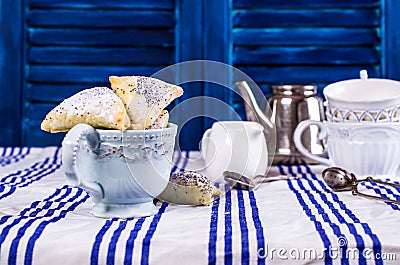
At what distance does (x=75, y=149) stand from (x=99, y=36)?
1065mm

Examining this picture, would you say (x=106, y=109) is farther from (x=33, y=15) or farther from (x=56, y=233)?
(x=33, y=15)

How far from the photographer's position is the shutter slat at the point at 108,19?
1747mm

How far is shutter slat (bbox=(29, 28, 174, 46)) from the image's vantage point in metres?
1.75

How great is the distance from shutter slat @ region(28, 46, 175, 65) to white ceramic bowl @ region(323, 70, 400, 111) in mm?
654

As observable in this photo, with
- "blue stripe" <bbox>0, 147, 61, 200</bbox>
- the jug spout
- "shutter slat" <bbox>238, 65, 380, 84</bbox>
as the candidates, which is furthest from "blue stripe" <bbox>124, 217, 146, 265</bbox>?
"shutter slat" <bbox>238, 65, 380, 84</bbox>

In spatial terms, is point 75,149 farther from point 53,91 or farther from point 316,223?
point 53,91

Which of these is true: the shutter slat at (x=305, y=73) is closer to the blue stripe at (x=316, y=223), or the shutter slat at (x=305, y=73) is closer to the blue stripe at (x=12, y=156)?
the blue stripe at (x=12, y=156)

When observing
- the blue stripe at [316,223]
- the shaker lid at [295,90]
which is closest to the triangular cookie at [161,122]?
the blue stripe at [316,223]

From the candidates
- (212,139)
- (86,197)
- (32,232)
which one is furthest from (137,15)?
(32,232)

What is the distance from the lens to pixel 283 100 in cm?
136

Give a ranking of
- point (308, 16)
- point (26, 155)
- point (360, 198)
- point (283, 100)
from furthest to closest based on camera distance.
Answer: point (308, 16), point (26, 155), point (283, 100), point (360, 198)

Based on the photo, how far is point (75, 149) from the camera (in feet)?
2.40

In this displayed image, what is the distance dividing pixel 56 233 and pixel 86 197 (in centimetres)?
25

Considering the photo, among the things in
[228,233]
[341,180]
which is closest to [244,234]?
[228,233]
